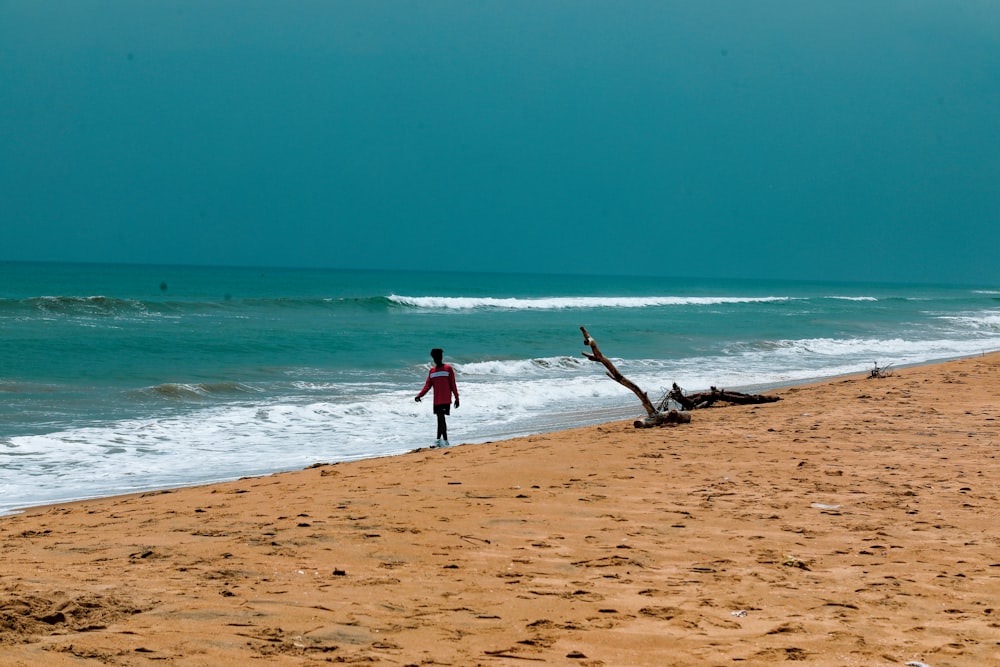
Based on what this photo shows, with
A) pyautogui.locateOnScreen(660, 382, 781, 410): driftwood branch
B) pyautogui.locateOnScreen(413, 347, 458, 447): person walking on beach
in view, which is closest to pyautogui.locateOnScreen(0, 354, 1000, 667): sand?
pyautogui.locateOnScreen(413, 347, 458, 447): person walking on beach

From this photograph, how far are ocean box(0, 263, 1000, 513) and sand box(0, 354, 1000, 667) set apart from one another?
2174 mm

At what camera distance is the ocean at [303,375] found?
10352mm

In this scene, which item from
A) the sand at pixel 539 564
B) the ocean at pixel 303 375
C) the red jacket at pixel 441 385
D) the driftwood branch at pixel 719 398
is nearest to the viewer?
the sand at pixel 539 564

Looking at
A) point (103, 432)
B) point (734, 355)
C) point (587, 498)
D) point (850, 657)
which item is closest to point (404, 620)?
point (850, 657)

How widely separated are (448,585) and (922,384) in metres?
12.6

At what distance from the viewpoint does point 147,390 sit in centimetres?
1499

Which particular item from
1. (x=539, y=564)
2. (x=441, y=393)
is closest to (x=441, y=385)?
(x=441, y=393)

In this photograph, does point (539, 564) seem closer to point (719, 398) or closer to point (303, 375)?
point (719, 398)

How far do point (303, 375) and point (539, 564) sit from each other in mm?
13531

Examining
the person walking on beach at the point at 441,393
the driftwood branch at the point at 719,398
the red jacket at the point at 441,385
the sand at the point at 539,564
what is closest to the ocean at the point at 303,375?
the person walking on beach at the point at 441,393

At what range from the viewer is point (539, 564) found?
511 cm

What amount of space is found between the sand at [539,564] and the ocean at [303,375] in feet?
7.13

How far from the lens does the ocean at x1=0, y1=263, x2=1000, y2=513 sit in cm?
1035

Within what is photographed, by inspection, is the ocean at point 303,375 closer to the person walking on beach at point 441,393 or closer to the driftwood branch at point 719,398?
the person walking on beach at point 441,393
